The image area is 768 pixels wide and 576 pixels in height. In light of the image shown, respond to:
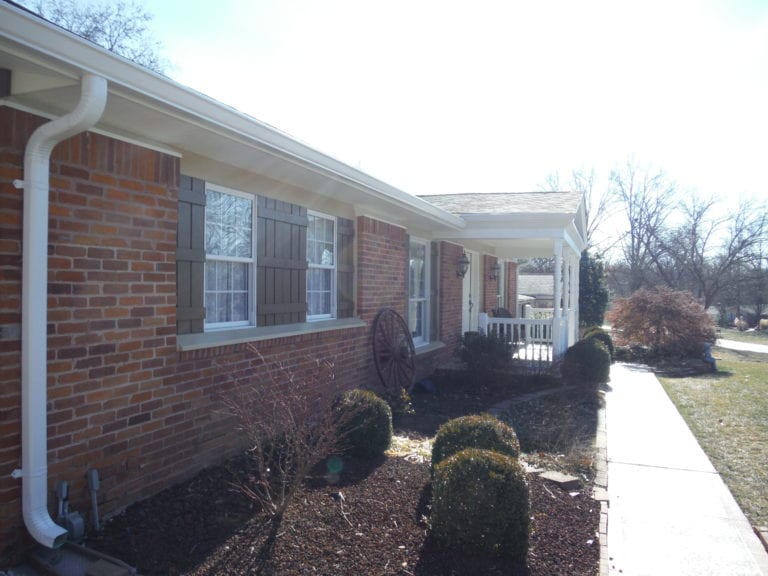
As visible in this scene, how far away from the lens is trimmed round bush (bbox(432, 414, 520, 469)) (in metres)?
4.21

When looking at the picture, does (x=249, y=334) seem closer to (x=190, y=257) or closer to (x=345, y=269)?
(x=190, y=257)

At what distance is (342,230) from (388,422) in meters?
2.84

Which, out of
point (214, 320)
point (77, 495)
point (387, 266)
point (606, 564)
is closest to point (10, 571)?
point (77, 495)

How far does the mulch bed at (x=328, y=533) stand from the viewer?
3158 millimetres

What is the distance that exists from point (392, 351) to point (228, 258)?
3.50 m

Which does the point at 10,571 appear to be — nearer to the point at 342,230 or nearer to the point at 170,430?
the point at 170,430

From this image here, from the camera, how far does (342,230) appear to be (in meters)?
7.12

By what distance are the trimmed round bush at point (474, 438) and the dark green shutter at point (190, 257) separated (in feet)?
7.36

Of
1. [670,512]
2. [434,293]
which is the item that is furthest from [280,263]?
[434,293]

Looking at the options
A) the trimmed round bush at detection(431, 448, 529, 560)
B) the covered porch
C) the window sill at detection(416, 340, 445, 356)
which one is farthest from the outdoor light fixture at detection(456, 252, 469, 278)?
the trimmed round bush at detection(431, 448, 529, 560)

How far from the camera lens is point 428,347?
9.91m

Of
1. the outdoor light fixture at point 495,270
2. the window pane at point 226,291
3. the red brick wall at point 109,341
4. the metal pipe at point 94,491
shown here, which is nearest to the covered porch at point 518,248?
the outdoor light fixture at point 495,270

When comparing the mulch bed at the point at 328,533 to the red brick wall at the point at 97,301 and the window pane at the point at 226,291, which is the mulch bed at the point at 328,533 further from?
the window pane at the point at 226,291

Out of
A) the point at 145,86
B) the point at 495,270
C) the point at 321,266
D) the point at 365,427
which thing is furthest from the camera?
the point at 495,270
